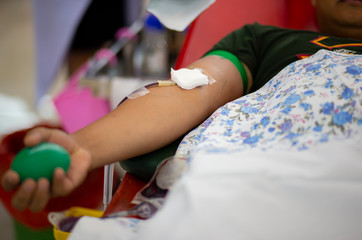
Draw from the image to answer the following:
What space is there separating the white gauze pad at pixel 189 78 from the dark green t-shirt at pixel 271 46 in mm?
192

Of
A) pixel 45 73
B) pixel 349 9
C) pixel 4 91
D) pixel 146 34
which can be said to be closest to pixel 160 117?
pixel 349 9

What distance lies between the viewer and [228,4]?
1.12 meters

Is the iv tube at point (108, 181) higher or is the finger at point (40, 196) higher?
the finger at point (40, 196)

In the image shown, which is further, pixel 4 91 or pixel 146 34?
pixel 4 91

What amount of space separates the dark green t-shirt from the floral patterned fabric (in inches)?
5.5

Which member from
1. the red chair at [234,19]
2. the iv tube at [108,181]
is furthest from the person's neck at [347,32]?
the iv tube at [108,181]

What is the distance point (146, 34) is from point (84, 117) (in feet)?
1.93

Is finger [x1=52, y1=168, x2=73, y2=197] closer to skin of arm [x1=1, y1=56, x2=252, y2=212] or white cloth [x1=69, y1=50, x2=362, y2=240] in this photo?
skin of arm [x1=1, y1=56, x2=252, y2=212]

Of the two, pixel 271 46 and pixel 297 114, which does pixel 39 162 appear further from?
pixel 271 46

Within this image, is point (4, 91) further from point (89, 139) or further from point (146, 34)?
point (89, 139)

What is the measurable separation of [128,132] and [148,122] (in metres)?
0.04

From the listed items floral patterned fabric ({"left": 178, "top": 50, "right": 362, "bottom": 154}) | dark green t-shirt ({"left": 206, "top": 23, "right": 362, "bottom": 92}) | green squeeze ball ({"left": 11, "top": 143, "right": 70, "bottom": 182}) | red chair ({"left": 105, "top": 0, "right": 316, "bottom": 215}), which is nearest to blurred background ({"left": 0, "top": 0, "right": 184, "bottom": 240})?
red chair ({"left": 105, "top": 0, "right": 316, "bottom": 215})

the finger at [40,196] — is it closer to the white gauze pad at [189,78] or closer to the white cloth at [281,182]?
the white cloth at [281,182]

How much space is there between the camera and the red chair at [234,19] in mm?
1075
